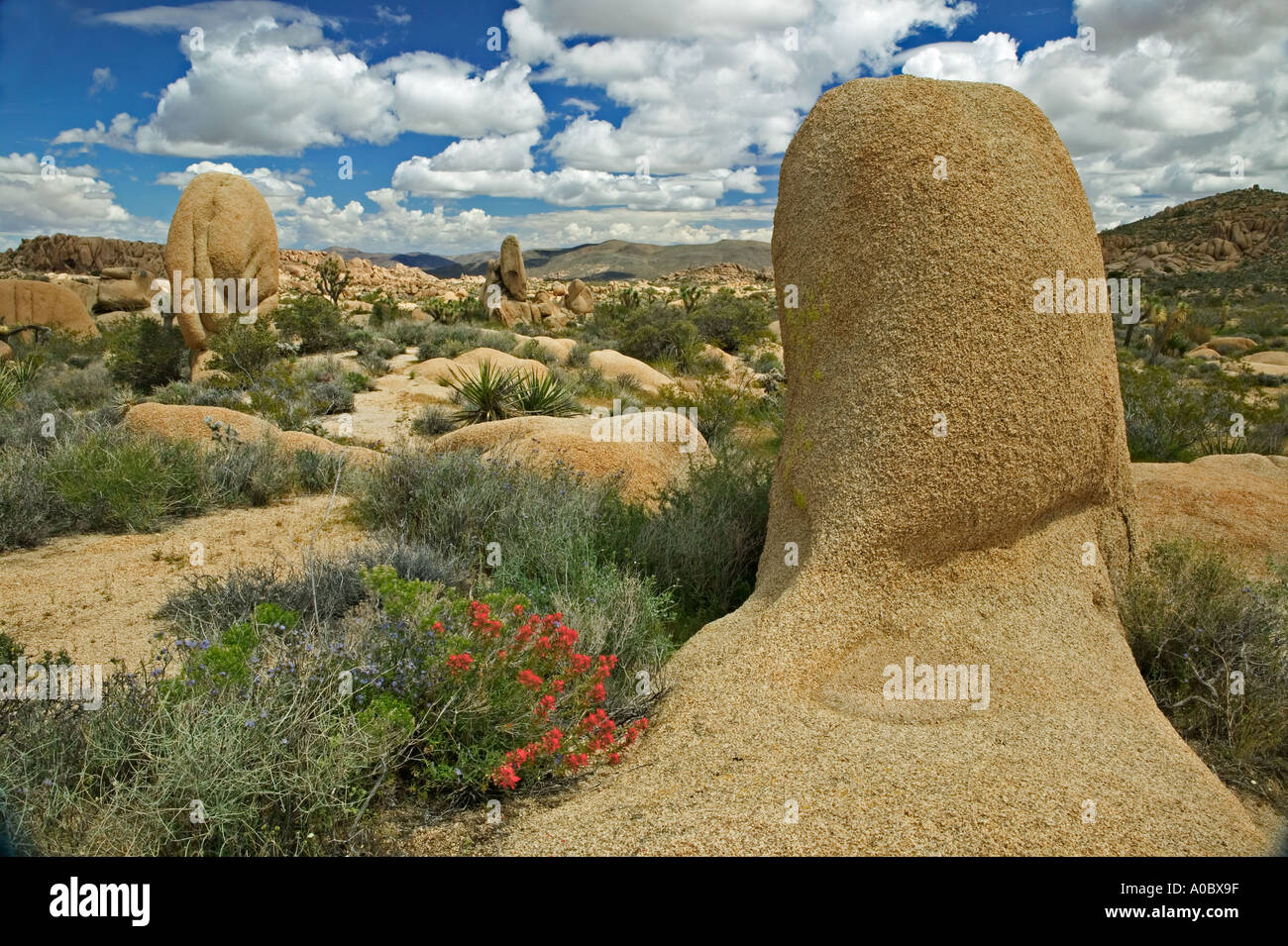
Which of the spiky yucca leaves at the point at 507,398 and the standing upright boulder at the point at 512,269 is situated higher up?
the standing upright boulder at the point at 512,269

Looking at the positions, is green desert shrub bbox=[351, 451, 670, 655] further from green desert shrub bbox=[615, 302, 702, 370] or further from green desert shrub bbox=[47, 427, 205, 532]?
green desert shrub bbox=[615, 302, 702, 370]

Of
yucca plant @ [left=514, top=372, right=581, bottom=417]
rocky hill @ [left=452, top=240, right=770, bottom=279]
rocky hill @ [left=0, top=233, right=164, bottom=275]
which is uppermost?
rocky hill @ [left=452, top=240, right=770, bottom=279]

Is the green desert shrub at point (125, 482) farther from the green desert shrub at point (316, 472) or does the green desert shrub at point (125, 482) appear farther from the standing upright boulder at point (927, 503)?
the standing upright boulder at point (927, 503)

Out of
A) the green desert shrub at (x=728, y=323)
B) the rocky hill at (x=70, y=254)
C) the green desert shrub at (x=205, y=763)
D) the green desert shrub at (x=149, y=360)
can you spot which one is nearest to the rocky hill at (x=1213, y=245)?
the green desert shrub at (x=728, y=323)

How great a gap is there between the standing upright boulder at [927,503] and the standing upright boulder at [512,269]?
975 inches

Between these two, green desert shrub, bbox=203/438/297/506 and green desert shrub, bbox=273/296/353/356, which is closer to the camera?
green desert shrub, bbox=203/438/297/506

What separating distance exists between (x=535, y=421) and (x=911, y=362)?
17.1ft

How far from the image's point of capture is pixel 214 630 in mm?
3623

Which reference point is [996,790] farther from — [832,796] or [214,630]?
[214,630]

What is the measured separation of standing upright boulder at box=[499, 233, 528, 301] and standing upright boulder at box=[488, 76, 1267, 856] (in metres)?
24.8

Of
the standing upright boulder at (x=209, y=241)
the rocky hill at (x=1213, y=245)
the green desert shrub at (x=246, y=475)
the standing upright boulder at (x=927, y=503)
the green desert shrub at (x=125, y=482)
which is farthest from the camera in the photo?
the rocky hill at (x=1213, y=245)

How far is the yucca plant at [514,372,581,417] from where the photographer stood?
11453mm

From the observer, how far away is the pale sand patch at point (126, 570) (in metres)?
4.56

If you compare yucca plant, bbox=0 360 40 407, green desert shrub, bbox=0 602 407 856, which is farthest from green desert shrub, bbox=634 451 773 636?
yucca plant, bbox=0 360 40 407
